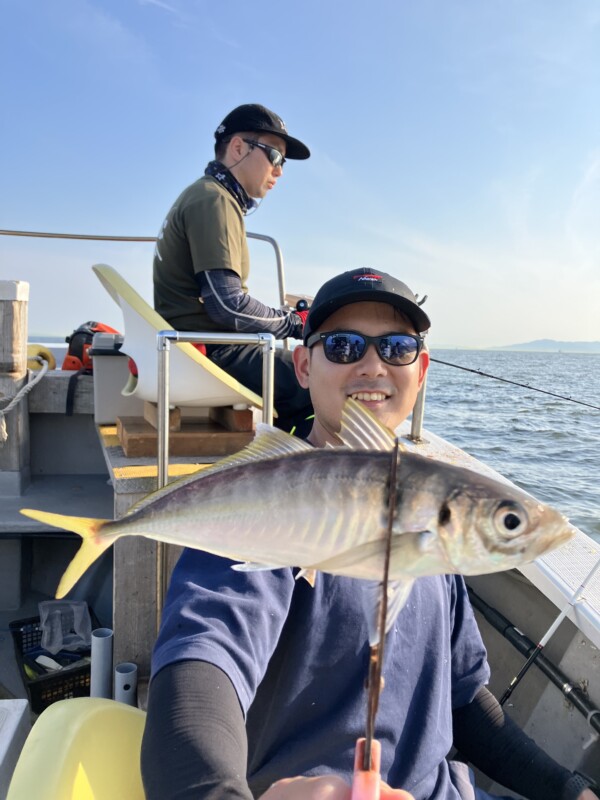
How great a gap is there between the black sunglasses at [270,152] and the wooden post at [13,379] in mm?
2169

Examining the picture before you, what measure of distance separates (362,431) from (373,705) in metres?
0.41

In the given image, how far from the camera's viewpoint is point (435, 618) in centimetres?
169

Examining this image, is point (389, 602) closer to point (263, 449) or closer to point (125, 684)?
point (263, 449)

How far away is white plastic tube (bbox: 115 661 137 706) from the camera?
2.62 m

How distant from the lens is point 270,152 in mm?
3422

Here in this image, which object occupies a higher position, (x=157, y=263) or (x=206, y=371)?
(x=157, y=263)

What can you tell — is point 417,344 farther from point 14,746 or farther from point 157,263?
point 157,263

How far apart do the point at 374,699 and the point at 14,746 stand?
5.72ft

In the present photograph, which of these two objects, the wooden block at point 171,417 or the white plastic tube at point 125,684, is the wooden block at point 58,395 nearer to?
the wooden block at point 171,417

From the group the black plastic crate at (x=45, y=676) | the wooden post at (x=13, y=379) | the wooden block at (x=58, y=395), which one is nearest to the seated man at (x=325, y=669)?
the black plastic crate at (x=45, y=676)

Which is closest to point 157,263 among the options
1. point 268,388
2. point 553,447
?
point 268,388

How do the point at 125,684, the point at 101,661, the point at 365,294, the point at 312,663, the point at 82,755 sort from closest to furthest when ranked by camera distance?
the point at 82,755, the point at 312,663, the point at 365,294, the point at 125,684, the point at 101,661

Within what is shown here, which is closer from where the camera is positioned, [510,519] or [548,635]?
[510,519]

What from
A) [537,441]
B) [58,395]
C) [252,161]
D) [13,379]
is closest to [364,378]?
[252,161]
